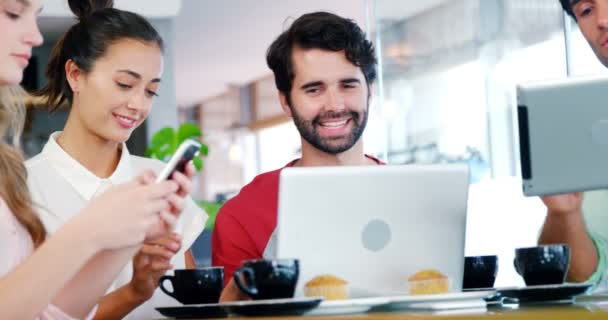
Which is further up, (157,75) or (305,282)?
(157,75)

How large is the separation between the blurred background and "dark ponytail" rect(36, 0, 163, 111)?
159 cm

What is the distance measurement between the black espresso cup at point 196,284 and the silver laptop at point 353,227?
143mm

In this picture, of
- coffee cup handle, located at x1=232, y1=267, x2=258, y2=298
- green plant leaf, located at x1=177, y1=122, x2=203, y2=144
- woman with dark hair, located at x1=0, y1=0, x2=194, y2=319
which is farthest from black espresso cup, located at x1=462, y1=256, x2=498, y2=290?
green plant leaf, located at x1=177, y1=122, x2=203, y2=144

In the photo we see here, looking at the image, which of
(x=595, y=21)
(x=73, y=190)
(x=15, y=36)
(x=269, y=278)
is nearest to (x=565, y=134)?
(x=269, y=278)

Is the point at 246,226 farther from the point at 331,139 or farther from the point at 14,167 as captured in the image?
the point at 14,167

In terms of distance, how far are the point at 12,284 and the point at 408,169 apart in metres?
0.78

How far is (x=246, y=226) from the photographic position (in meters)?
2.91

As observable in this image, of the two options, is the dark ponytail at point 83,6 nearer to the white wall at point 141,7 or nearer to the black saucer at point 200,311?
the black saucer at point 200,311

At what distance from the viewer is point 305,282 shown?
1.91 m

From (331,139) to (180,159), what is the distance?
1.36 metres

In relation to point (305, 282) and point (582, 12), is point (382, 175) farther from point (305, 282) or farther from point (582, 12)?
point (582, 12)

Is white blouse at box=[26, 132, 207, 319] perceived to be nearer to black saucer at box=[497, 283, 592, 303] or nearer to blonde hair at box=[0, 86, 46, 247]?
blonde hair at box=[0, 86, 46, 247]

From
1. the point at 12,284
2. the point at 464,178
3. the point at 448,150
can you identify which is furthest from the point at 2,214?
the point at 448,150

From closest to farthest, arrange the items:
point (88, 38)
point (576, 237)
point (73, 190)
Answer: point (576, 237) < point (73, 190) < point (88, 38)
